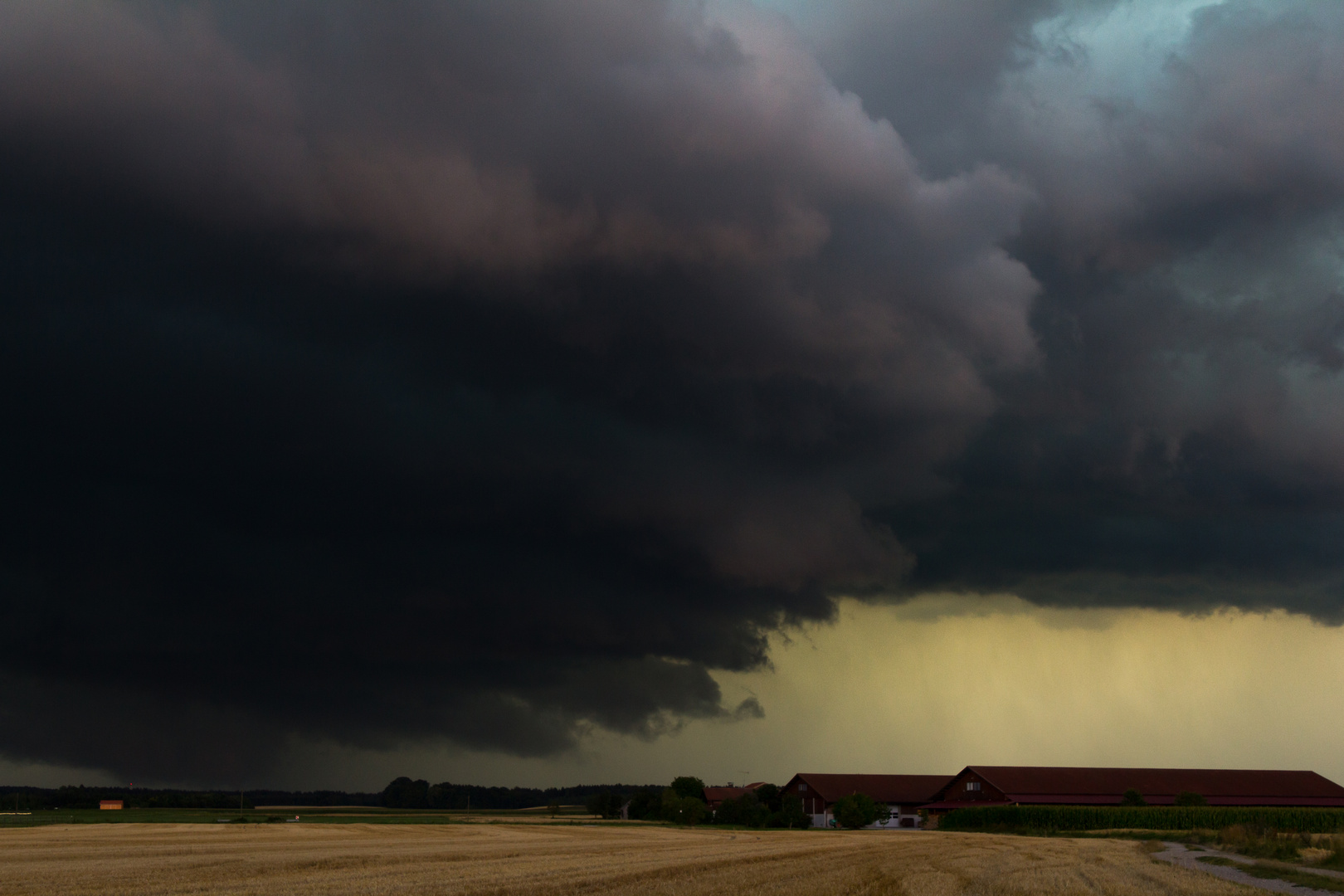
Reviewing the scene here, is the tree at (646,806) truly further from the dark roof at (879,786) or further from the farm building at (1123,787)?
the farm building at (1123,787)

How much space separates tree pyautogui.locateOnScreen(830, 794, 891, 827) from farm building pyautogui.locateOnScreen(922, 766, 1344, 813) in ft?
47.2

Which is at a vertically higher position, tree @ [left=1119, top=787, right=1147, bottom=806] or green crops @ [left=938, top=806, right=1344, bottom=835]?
tree @ [left=1119, top=787, right=1147, bottom=806]

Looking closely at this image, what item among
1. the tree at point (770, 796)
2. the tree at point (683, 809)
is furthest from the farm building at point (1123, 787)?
the tree at point (683, 809)

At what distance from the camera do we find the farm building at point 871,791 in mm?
151125

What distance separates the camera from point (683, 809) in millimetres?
145250

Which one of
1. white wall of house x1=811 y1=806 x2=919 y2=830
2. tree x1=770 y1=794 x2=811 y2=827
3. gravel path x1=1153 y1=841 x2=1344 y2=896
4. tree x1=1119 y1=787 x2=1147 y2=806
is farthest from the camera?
white wall of house x1=811 y1=806 x2=919 y2=830

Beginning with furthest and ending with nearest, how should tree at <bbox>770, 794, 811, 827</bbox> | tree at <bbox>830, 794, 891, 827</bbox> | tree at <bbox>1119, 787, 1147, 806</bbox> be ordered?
tree at <bbox>770, 794, 811, 827</bbox> < tree at <bbox>830, 794, 891, 827</bbox> < tree at <bbox>1119, 787, 1147, 806</bbox>

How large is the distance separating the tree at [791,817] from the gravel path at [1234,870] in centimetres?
7321

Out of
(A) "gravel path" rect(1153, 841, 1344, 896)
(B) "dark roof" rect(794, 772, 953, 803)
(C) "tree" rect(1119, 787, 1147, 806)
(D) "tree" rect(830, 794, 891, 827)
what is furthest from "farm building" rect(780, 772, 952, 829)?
(A) "gravel path" rect(1153, 841, 1344, 896)

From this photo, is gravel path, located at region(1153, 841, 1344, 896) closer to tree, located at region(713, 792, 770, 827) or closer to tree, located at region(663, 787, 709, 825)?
tree, located at region(713, 792, 770, 827)

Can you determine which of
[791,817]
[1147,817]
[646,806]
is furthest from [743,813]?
[1147,817]

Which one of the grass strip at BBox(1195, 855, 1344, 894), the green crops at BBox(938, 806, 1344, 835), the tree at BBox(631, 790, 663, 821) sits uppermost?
the tree at BBox(631, 790, 663, 821)

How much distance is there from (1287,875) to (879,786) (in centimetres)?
12615

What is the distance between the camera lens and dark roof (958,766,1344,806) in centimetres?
13738
